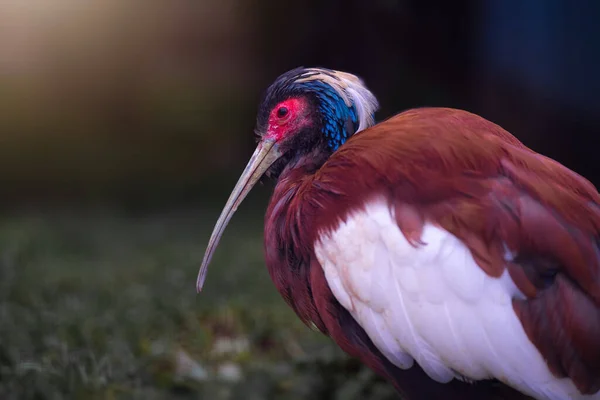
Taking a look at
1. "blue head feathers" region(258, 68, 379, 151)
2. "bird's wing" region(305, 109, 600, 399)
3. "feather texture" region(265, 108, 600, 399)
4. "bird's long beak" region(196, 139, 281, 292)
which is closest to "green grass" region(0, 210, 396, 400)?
"bird's long beak" region(196, 139, 281, 292)

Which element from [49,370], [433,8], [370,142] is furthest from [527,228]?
[433,8]

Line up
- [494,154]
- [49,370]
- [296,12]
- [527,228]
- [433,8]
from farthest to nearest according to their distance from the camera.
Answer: [296,12]
[433,8]
[49,370]
[494,154]
[527,228]

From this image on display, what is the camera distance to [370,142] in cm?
219

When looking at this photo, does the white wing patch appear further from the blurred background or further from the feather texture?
the blurred background

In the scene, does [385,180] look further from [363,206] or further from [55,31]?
[55,31]

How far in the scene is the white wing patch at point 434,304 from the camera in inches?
77.7

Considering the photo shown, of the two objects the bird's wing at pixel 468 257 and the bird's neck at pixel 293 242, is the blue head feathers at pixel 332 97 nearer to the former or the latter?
the bird's neck at pixel 293 242

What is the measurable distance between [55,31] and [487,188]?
154 inches

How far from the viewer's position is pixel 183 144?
558 cm

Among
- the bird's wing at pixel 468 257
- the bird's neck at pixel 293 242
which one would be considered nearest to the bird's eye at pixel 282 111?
the bird's neck at pixel 293 242

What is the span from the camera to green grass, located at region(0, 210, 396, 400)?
114 inches

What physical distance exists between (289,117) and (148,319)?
175 cm

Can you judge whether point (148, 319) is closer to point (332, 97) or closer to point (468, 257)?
point (332, 97)

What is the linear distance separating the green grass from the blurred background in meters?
0.01
